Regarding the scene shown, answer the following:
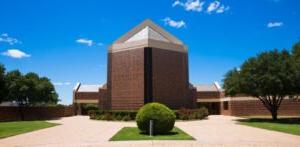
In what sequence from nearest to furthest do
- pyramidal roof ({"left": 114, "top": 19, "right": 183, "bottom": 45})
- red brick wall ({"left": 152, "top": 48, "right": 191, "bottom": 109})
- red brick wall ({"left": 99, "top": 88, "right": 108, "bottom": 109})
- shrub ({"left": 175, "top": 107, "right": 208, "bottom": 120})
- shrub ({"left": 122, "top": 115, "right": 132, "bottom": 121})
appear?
shrub ({"left": 122, "top": 115, "right": 132, "bottom": 121}), shrub ({"left": 175, "top": 107, "right": 208, "bottom": 120}), red brick wall ({"left": 152, "top": 48, "right": 191, "bottom": 109}), pyramidal roof ({"left": 114, "top": 19, "right": 183, "bottom": 45}), red brick wall ({"left": 99, "top": 88, "right": 108, "bottom": 109})

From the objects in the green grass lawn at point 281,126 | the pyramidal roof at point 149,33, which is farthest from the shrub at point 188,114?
the pyramidal roof at point 149,33

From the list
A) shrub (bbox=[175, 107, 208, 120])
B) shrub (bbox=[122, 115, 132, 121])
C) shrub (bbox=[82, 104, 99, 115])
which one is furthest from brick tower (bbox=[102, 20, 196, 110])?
shrub (bbox=[82, 104, 99, 115])

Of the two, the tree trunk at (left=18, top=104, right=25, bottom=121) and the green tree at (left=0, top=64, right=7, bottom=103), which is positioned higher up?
the green tree at (left=0, top=64, right=7, bottom=103)

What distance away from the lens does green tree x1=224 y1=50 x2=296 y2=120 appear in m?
34.4

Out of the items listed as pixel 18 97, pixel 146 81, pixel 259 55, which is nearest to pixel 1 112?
pixel 18 97

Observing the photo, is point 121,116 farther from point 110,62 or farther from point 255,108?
point 255,108

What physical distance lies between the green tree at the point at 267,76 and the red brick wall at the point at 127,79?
10.8 m

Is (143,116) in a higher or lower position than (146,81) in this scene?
lower

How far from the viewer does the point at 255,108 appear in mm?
51031

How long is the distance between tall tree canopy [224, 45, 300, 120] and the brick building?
→ 798cm

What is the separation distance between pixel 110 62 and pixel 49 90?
924cm

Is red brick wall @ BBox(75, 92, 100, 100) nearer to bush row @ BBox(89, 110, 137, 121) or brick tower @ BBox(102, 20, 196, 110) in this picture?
brick tower @ BBox(102, 20, 196, 110)

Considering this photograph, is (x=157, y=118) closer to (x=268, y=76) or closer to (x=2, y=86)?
(x=268, y=76)

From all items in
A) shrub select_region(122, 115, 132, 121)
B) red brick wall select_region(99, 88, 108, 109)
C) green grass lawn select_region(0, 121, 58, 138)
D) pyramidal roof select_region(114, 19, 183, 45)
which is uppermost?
pyramidal roof select_region(114, 19, 183, 45)
